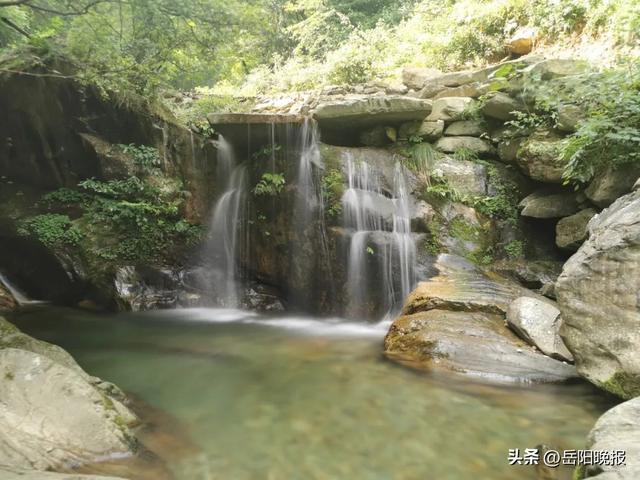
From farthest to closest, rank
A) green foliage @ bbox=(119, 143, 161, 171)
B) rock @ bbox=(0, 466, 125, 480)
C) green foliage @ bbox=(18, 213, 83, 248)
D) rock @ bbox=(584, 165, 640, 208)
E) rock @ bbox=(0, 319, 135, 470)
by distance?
green foliage @ bbox=(119, 143, 161, 171) → green foliage @ bbox=(18, 213, 83, 248) → rock @ bbox=(584, 165, 640, 208) → rock @ bbox=(0, 319, 135, 470) → rock @ bbox=(0, 466, 125, 480)

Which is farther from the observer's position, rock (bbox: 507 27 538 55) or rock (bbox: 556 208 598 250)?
rock (bbox: 507 27 538 55)

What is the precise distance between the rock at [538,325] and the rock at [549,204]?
270cm

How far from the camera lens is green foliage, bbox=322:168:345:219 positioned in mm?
7879

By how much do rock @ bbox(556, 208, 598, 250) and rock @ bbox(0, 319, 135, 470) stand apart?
649 cm

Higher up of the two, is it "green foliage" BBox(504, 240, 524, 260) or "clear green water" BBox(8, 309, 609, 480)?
"green foliage" BBox(504, 240, 524, 260)

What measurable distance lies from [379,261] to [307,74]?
8288 mm

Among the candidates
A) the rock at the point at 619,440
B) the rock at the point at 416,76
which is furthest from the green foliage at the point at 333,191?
the rock at the point at 619,440

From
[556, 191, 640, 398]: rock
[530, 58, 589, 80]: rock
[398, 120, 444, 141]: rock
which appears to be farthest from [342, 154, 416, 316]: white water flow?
[556, 191, 640, 398]: rock

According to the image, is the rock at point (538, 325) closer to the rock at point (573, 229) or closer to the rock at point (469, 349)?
the rock at point (469, 349)

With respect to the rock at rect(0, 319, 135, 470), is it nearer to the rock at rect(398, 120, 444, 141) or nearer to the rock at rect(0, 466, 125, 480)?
the rock at rect(0, 466, 125, 480)

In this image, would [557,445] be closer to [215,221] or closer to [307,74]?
[215,221]

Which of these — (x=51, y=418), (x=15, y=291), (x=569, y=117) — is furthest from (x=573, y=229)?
(x=15, y=291)

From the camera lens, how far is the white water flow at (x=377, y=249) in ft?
23.6

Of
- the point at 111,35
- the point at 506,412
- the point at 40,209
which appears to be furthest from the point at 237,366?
the point at 40,209
